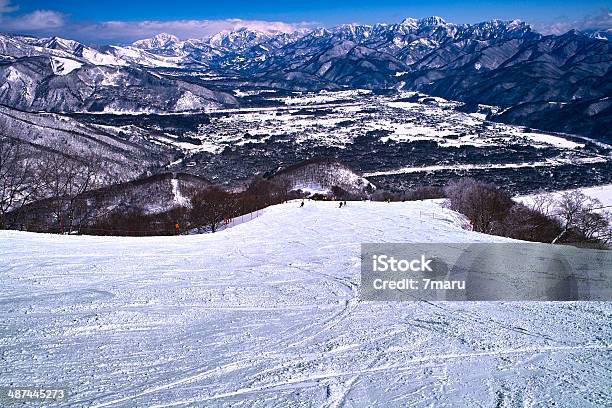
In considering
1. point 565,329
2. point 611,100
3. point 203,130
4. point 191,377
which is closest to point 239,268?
point 191,377

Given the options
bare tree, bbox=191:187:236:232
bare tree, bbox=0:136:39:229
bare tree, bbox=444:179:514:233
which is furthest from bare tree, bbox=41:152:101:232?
bare tree, bbox=444:179:514:233

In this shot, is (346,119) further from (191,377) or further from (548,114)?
(191,377)

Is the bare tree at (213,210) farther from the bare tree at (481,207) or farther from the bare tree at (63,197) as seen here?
the bare tree at (481,207)
